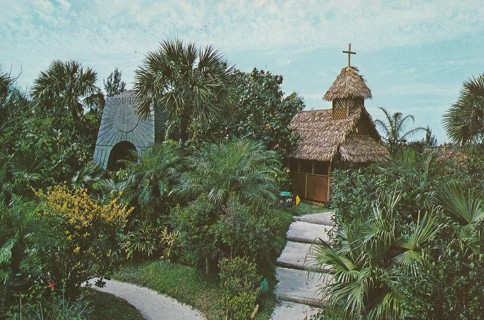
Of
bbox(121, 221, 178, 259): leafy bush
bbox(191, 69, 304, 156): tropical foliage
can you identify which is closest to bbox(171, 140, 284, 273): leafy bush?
bbox(121, 221, 178, 259): leafy bush

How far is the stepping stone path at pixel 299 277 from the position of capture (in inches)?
298

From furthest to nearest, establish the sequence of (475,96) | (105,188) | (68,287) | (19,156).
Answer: (475,96) → (19,156) → (105,188) → (68,287)

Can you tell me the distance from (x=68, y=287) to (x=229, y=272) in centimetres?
291

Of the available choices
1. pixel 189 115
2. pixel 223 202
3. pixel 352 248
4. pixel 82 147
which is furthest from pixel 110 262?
pixel 82 147

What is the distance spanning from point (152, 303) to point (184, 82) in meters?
6.81

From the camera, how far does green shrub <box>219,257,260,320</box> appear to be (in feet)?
22.9

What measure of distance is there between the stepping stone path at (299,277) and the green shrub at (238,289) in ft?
1.87

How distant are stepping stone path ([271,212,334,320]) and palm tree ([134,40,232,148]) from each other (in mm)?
4610

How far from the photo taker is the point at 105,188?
1161cm

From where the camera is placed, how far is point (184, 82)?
40.5ft

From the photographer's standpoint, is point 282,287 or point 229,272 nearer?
point 229,272

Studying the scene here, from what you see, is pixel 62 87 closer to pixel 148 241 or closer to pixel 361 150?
pixel 148 241

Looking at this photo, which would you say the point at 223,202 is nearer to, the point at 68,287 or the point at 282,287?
the point at 282,287

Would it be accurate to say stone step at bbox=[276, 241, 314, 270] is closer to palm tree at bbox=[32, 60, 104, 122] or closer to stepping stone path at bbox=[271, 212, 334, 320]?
stepping stone path at bbox=[271, 212, 334, 320]
